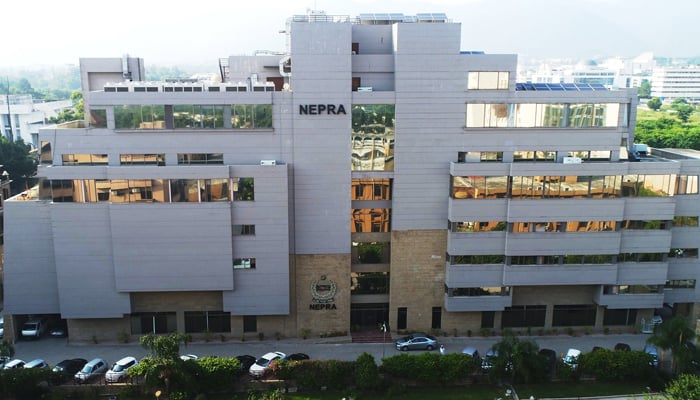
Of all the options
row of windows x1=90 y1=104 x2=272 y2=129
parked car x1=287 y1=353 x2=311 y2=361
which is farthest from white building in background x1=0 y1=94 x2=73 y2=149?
parked car x1=287 y1=353 x2=311 y2=361

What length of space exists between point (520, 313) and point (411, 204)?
1509 centimetres

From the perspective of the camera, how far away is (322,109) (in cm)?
4788

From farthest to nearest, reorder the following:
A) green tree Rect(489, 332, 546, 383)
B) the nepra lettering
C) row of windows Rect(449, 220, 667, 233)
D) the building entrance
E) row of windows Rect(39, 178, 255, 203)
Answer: the building entrance
row of windows Rect(449, 220, 667, 233)
the nepra lettering
row of windows Rect(39, 178, 255, 203)
green tree Rect(489, 332, 546, 383)

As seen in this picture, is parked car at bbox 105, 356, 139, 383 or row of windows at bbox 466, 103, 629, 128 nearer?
parked car at bbox 105, 356, 139, 383

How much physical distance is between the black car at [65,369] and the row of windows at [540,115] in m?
37.2

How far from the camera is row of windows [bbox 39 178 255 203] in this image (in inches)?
1855

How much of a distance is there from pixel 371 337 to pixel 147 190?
76.6 ft

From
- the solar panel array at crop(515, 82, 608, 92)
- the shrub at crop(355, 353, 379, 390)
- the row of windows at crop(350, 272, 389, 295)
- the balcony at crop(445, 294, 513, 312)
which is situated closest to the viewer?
the shrub at crop(355, 353, 379, 390)

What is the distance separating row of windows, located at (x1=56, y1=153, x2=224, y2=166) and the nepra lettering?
315 inches

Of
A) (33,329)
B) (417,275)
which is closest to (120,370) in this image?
(33,329)

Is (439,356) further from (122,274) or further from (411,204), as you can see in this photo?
(122,274)

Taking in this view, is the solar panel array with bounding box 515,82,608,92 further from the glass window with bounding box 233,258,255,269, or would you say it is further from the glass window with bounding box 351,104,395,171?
the glass window with bounding box 233,258,255,269

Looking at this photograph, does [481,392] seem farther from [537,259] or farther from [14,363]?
[14,363]

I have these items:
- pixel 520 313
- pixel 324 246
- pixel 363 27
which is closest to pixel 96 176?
pixel 324 246
